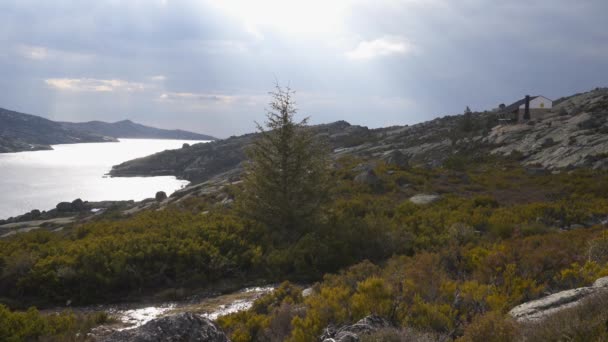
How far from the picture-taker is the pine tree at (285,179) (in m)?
14.8

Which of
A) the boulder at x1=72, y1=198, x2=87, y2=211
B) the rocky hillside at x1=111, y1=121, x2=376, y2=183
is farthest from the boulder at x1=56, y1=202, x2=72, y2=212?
the rocky hillside at x1=111, y1=121, x2=376, y2=183

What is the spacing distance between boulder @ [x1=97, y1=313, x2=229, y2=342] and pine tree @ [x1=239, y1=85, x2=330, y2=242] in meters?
8.10

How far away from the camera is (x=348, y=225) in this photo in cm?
1413

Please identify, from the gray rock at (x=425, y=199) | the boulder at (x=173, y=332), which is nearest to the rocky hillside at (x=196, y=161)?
the gray rock at (x=425, y=199)

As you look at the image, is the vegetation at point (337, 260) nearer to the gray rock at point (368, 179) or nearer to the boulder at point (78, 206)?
the gray rock at point (368, 179)

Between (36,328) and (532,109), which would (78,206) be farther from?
(532,109)

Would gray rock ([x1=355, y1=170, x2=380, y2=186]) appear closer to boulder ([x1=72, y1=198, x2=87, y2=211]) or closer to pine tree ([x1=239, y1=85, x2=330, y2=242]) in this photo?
pine tree ([x1=239, y1=85, x2=330, y2=242])

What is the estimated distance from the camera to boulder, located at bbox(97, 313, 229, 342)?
5.25m

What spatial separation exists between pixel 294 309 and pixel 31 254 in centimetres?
843

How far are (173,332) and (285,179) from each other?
33.4 feet

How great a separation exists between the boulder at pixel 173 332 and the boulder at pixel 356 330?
1.65m

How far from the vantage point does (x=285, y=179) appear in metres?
15.4

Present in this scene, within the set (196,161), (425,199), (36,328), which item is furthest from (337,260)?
(196,161)

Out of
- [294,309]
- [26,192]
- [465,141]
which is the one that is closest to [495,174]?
[465,141]
